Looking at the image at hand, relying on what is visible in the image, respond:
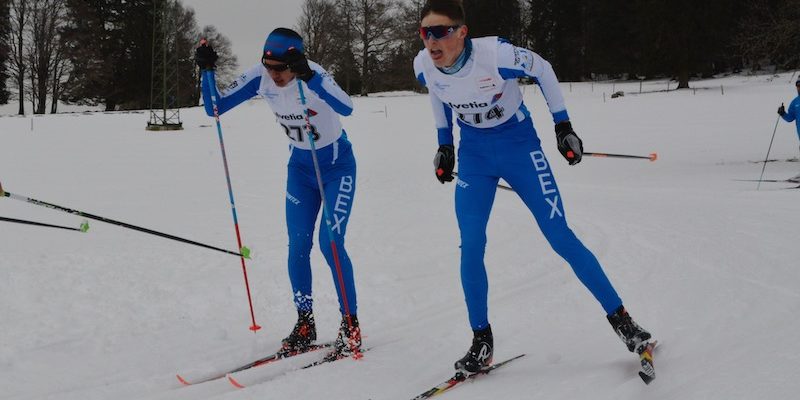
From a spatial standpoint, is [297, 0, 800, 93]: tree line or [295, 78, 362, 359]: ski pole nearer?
[295, 78, 362, 359]: ski pole

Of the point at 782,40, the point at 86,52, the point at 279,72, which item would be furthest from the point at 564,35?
the point at 279,72

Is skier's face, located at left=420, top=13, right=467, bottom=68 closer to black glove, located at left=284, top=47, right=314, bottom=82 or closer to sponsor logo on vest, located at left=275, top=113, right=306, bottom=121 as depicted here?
black glove, located at left=284, top=47, right=314, bottom=82

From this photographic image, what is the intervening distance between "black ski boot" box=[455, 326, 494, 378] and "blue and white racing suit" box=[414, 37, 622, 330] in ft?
0.23

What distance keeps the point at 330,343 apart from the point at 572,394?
1893mm

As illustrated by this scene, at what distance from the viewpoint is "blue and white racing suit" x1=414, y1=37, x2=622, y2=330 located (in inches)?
146

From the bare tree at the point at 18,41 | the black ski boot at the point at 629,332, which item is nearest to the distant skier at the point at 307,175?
the black ski boot at the point at 629,332

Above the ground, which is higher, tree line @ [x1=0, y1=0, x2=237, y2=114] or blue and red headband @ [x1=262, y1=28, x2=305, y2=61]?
tree line @ [x1=0, y1=0, x2=237, y2=114]

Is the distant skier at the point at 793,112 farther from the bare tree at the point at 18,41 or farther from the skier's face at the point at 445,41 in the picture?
the bare tree at the point at 18,41

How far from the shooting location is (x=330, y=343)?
15.5 ft

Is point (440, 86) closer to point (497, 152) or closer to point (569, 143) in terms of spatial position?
point (497, 152)

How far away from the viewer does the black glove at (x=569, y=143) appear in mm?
3713

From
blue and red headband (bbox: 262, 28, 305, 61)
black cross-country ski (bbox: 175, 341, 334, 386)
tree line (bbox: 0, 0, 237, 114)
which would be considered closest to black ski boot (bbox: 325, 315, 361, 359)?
black cross-country ski (bbox: 175, 341, 334, 386)

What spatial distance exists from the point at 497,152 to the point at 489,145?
7cm

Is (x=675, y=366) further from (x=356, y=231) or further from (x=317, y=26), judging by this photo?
(x=317, y=26)
